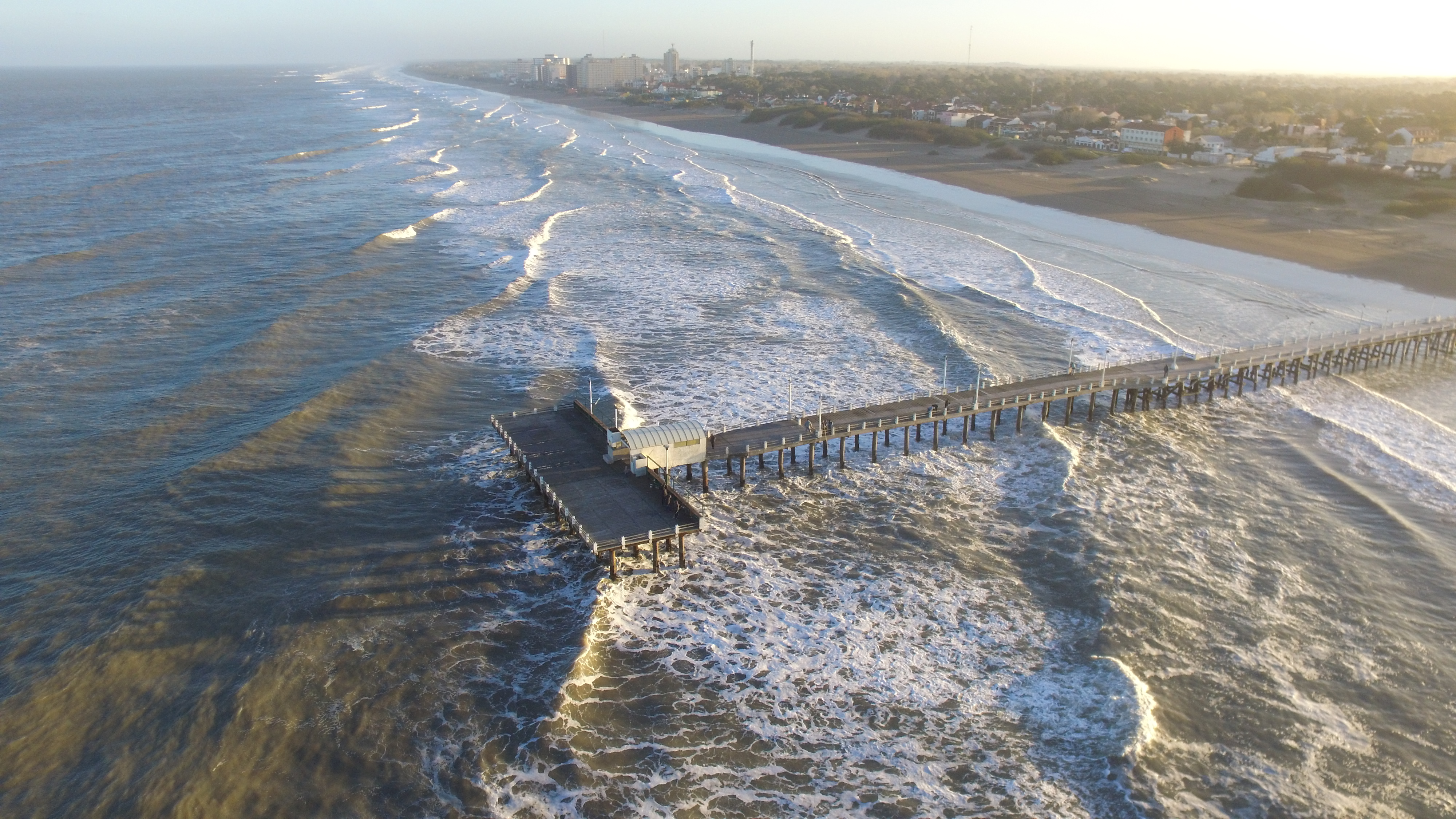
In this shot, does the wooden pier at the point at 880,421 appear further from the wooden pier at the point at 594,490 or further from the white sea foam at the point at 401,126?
the white sea foam at the point at 401,126

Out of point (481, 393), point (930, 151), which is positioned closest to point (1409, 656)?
point (481, 393)

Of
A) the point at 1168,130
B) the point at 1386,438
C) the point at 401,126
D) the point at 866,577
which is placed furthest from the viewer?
the point at 401,126

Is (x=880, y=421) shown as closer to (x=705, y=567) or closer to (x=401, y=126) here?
(x=705, y=567)

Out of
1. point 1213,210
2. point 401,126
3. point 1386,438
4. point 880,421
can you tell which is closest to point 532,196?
point 880,421

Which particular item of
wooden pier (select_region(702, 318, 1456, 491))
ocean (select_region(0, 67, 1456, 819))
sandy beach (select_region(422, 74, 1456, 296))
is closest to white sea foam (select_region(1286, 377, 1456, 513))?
ocean (select_region(0, 67, 1456, 819))

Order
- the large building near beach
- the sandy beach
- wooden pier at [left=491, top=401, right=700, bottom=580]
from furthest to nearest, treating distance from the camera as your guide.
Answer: the large building near beach → the sandy beach → wooden pier at [left=491, top=401, right=700, bottom=580]

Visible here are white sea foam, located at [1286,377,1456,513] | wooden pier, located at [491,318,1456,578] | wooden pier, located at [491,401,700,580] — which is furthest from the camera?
white sea foam, located at [1286,377,1456,513]

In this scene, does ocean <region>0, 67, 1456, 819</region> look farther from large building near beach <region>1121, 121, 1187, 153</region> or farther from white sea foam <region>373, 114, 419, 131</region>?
white sea foam <region>373, 114, 419, 131</region>
